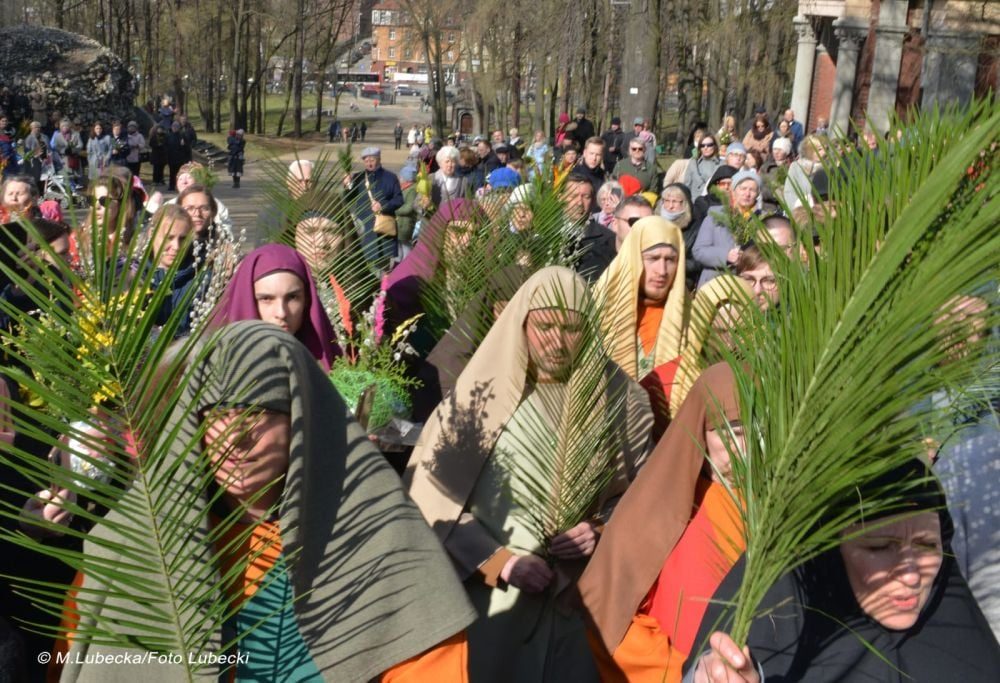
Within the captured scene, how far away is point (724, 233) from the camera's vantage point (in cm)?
855

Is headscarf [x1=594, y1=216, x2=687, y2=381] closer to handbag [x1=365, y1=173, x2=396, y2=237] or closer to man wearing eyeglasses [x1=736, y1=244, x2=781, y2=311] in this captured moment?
man wearing eyeglasses [x1=736, y1=244, x2=781, y2=311]

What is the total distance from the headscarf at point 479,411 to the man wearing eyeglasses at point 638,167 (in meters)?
10.1

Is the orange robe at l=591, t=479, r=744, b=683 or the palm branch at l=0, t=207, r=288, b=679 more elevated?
the palm branch at l=0, t=207, r=288, b=679

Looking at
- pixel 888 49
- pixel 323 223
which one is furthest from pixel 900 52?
pixel 323 223

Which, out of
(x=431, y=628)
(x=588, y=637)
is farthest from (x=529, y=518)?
(x=431, y=628)

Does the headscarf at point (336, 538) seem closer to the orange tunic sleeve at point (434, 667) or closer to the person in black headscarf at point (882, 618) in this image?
the orange tunic sleeve at point (434, 667)

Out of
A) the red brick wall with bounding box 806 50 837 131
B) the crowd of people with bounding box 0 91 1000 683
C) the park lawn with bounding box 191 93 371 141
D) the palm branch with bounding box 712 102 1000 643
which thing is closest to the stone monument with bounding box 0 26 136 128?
the park lawn with bounding box 191 93 371 141

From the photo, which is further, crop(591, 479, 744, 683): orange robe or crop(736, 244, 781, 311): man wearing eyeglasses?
crop(736, 244, 781, 311): man wearing eyeglasses

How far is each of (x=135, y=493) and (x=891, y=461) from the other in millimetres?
1235

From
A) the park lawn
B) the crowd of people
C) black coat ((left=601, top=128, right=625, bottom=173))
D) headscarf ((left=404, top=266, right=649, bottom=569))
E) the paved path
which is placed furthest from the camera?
the park lawn

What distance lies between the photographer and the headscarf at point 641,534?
335 cm

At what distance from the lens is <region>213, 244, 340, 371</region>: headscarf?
4238 millimetres

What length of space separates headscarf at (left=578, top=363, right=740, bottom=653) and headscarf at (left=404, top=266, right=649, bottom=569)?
18.1 inches

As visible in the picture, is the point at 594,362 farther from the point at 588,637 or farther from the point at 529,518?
the point at 588,637
